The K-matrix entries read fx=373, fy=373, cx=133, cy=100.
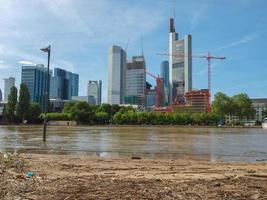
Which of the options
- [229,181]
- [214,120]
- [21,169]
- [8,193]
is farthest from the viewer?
[214,120]

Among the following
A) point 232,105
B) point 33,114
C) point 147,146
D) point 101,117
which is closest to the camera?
point 147,146

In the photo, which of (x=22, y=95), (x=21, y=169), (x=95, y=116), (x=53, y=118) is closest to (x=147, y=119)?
(x=95, y=116)

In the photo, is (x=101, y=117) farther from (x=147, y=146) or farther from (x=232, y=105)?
(x=147, y=146)

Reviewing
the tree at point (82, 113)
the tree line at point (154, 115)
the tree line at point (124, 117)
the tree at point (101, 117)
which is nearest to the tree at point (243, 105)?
the tree line at point (154, 115)

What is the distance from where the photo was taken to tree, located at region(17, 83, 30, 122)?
484 feet

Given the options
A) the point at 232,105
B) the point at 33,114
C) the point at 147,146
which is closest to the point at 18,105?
the point at 33,114

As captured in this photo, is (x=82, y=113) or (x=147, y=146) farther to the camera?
(x=82, y=113)

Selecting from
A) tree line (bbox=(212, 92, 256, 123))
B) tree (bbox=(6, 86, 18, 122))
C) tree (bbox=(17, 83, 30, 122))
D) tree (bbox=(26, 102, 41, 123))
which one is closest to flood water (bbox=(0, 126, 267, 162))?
tree (bbox=(17, 83, 30, 122))

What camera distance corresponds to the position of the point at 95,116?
17738 cm

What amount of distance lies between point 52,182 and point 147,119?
175212 mm

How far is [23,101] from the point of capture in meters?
149

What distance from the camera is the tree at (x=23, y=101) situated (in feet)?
484

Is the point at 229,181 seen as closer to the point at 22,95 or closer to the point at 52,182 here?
the point at 52,182

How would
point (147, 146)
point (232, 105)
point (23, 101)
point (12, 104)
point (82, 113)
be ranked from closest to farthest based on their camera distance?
point (147, 146) → point (23, 101) → point (12, 104) → point (82, 113) → point (232, 105)
